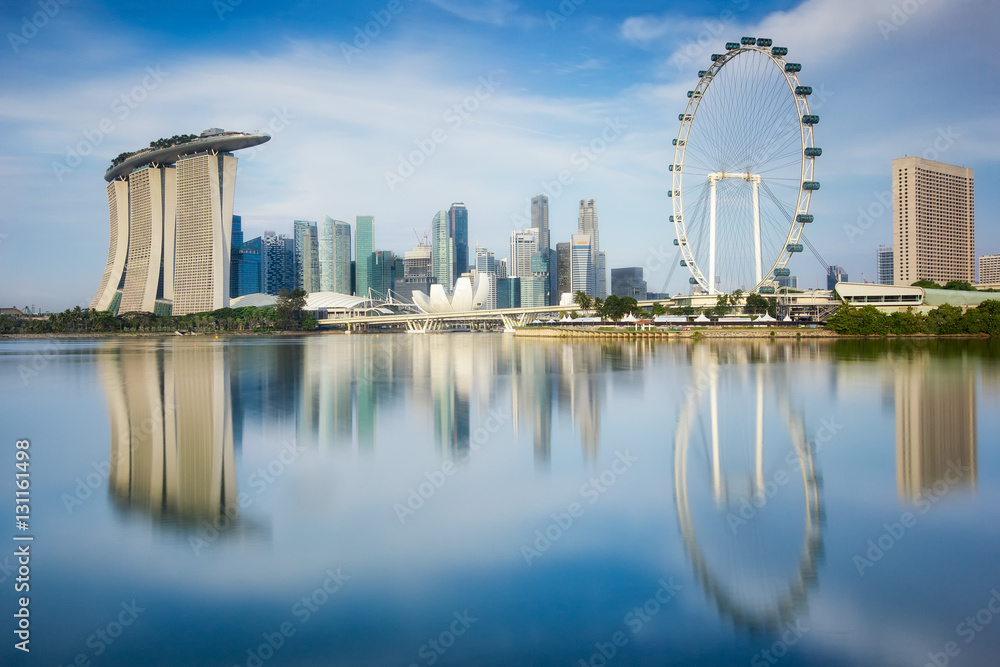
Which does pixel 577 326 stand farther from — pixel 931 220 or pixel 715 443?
pixel 931 220

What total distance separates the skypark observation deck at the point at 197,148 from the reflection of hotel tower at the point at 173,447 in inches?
3246

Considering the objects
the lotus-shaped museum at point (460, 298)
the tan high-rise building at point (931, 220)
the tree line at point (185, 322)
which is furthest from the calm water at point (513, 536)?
the tan high-rise building at point (931, 220)

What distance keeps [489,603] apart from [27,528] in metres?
5.13

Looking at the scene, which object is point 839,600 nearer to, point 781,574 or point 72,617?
point 781,574

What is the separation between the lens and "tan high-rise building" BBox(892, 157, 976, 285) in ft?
379

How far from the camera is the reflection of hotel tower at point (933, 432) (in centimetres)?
877

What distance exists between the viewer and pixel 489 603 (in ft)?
17.0

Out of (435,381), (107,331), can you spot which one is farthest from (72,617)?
(107,331)

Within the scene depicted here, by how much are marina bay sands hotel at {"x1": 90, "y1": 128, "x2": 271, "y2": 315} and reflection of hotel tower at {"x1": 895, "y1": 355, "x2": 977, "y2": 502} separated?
9316cm

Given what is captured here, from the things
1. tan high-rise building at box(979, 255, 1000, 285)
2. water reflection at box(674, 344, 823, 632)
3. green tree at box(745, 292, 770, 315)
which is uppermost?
tan high-rise building at box(979, 255, 1000, 285)

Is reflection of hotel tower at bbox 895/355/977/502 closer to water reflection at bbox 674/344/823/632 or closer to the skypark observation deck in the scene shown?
water reflection at bbox 674/344/823/632

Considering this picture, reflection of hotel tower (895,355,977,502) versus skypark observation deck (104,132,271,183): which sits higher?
skypark observation deck (104,132,271,183)

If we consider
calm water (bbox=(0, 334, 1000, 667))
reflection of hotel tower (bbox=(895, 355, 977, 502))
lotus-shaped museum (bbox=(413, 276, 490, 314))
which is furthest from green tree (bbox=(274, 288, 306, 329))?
reflection of hotel tower (bbox=(895, 355, 977, 502))

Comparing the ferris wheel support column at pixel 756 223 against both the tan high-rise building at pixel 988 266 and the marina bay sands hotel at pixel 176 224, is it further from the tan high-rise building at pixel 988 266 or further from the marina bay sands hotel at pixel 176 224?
the tan high-rise building at pixel 988 266
